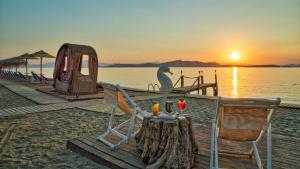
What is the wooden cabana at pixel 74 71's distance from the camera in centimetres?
1127

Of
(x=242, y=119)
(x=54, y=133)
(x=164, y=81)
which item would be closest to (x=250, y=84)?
(x=54, y=133)

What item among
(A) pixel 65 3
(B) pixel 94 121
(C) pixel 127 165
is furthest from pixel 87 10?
(C) pixel 127 165

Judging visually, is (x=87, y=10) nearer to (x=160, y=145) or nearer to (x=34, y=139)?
(x=34, y=139)

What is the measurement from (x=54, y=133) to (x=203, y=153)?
3342 millimetres

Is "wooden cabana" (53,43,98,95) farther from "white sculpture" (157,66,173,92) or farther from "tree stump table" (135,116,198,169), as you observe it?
"tree stump table" (135,116,198,169)

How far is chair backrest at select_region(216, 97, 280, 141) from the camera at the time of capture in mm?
2537

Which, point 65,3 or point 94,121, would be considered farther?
point 65,3

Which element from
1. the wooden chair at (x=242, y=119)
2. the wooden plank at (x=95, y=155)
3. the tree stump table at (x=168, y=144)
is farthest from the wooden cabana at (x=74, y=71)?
the wooden chair at (x=242, y=119)

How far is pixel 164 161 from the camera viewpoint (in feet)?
9.11

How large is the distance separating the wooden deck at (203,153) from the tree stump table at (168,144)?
199mm

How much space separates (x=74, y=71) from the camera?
11156mm

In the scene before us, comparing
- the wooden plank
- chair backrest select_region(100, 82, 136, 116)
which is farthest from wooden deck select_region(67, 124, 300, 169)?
chair backrest select_region(100, 82, 136, 116)

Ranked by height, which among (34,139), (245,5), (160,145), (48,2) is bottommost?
(34,139)

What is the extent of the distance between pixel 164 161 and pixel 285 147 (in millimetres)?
2342
